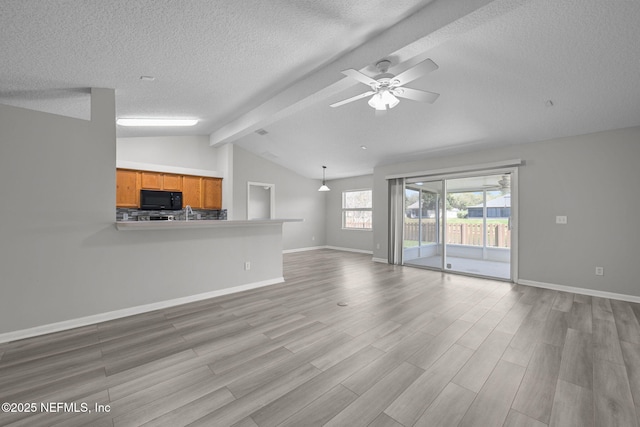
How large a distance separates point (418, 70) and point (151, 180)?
534cm

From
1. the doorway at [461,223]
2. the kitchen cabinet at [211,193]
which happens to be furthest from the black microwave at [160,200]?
the doorway at [461,223]

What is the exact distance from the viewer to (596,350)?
7.46 feet

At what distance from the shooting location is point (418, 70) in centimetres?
220

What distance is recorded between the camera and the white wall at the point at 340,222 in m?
7.95

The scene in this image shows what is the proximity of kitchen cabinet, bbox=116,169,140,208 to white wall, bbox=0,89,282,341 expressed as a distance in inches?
95.3

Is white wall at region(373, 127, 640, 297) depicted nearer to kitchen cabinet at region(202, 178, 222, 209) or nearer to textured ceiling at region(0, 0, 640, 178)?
textured ceiling at region(0, 0, 640, 178)

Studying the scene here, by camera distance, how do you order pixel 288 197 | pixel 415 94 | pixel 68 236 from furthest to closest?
pixel 288 197
pixel 68 236
pixel 415 94

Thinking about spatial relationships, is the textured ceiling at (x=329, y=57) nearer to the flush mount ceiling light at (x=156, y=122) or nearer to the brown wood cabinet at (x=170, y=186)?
the flush mount ceiling light at (x=156, y=122)

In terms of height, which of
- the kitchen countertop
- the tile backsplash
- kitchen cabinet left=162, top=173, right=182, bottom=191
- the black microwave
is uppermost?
kitchen cabinet left=162, top=173, right=182, bottom=191

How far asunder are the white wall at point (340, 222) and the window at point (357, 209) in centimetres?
14

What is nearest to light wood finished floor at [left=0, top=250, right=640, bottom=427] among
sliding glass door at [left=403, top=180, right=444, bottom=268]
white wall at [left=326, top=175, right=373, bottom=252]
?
sliding glass door at [left=403, top=180, right=444, bottom=268]

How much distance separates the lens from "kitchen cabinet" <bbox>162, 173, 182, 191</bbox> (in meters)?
5.47

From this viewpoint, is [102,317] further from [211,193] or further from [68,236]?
[211,193]

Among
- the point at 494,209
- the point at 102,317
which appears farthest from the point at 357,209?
the point at 102,317
